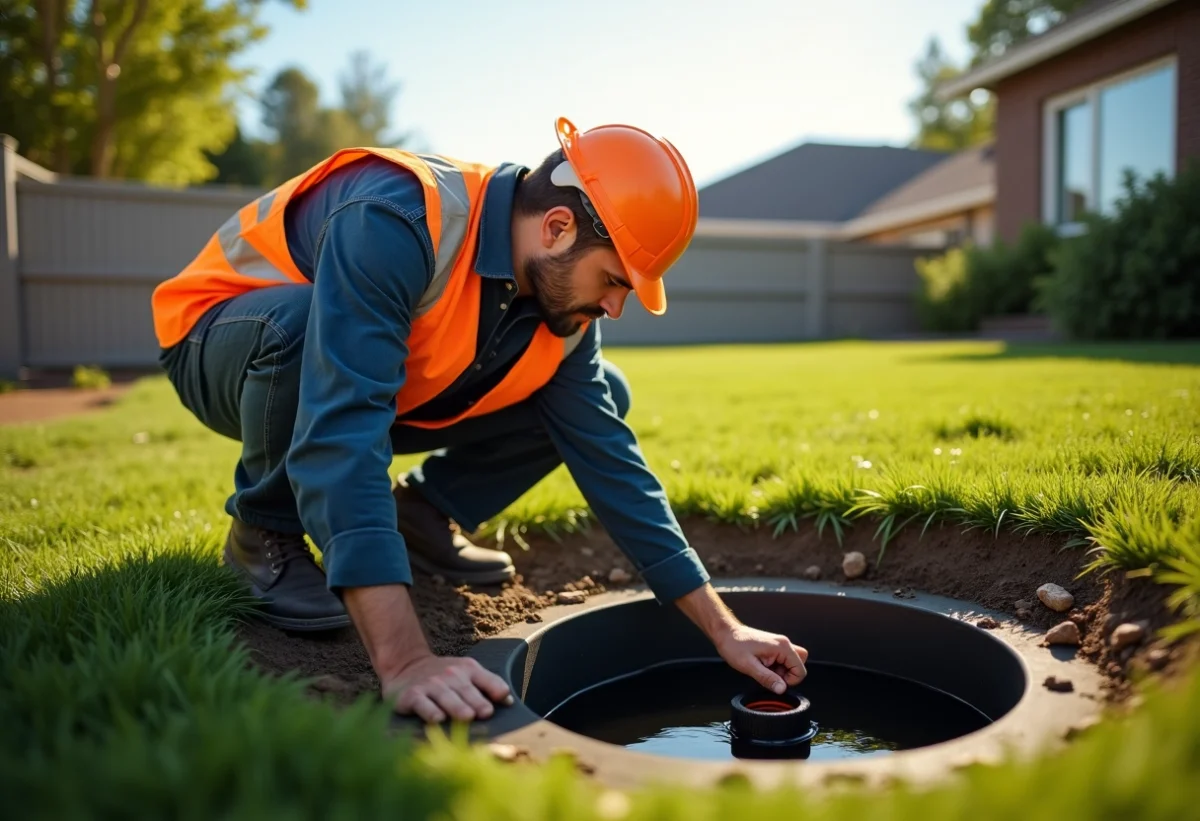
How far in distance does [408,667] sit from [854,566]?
144 cm

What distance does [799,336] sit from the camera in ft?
51.4

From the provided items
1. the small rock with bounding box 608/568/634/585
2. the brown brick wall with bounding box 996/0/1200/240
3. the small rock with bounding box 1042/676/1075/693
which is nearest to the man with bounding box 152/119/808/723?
the small rock with bounding box 608/568/634/585

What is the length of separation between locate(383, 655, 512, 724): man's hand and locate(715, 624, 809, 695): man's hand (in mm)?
629

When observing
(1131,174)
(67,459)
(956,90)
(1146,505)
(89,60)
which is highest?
(89,60)

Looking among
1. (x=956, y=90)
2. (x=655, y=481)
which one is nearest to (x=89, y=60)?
(x=956, y=90)

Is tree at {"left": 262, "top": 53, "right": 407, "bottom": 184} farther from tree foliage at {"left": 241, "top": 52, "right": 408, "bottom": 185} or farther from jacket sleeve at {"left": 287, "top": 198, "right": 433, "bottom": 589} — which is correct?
jacket sleeve at {"left": 287, "top": 198, "right": 433, "bottom": 589}

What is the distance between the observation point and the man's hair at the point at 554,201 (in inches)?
82.3

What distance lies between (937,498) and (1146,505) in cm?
58

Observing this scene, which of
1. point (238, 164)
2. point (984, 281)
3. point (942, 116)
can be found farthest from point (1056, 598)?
point (942, 116)

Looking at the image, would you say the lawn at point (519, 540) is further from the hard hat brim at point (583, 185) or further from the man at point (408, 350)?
the hard hat brim at point (583, 185)

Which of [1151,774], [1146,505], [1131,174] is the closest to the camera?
[1151,774]

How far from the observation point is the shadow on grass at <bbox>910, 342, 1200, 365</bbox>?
6.16 m

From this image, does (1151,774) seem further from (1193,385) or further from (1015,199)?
(1015,199)

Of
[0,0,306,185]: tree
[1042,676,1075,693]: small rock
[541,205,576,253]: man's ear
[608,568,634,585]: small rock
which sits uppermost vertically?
[0,0,306,185]: tree
